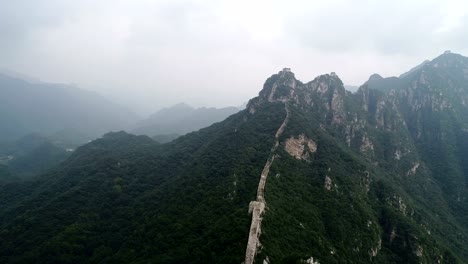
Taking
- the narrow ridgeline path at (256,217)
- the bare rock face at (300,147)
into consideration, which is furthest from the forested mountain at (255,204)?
the bare rock face at (300,147)

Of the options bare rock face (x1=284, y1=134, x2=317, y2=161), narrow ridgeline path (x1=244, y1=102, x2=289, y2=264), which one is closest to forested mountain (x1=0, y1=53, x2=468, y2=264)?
narrow ridgeline path (x1=244, y1=102, x2=289, y2=264)

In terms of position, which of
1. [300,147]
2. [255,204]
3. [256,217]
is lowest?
[256,217]

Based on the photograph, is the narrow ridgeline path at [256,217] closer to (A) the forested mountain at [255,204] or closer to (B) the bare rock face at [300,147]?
(A) the forested mountain at [255,204]

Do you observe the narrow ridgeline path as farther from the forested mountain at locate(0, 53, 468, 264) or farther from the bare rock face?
the bare rock face

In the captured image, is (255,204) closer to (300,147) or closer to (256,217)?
(256,217)

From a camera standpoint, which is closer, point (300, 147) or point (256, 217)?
point (256, 217)

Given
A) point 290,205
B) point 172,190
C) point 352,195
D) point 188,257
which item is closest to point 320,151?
point 352,195

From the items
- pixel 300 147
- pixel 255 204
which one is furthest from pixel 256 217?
pixel 300 147
